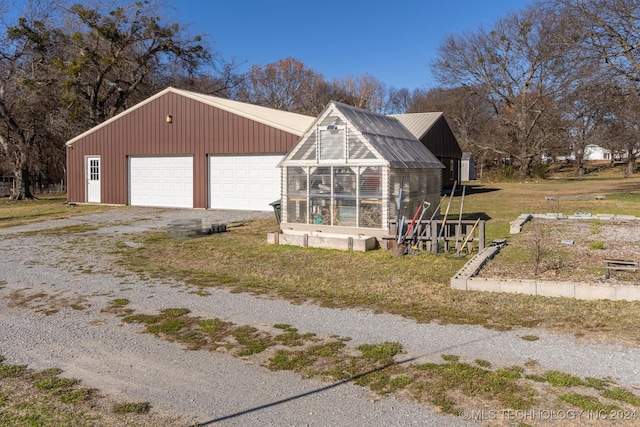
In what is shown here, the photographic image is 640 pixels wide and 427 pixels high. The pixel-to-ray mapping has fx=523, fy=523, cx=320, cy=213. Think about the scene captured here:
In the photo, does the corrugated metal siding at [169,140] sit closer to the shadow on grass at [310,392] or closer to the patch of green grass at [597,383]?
the shadow on grass at [310,392]

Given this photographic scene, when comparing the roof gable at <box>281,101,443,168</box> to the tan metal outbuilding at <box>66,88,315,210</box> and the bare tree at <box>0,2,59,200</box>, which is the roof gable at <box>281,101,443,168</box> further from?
the bare tree at <box>0,2,59,200</box>

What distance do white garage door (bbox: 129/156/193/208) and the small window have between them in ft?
36.5

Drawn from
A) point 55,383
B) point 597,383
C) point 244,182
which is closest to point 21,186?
point 244,182

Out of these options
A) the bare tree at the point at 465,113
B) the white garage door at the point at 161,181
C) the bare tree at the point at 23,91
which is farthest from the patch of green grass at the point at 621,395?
the bare tree at the point at 465,113

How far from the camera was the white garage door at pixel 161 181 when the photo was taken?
2173 centimetres

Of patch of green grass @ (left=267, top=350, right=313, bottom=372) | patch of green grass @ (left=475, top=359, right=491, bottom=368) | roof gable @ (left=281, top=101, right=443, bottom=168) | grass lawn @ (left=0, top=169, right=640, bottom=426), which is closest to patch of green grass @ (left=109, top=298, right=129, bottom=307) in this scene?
grass lawn @ (left=0, top=169, right=640, bottom=426)

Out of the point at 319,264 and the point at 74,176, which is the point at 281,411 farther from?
the point at 74,176

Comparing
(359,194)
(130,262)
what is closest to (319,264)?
(359,194)

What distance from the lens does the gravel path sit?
12.7 feet

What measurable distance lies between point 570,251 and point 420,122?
20.5 metres

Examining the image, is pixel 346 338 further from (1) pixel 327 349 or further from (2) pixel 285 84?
(2) pixel 285 84

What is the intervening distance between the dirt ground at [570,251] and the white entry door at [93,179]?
1860 centimetres

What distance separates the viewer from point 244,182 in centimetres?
2045

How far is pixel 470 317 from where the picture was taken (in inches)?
241
